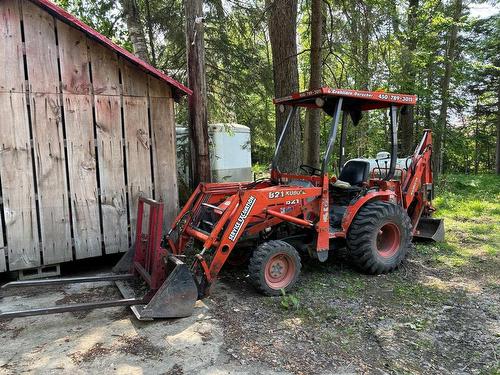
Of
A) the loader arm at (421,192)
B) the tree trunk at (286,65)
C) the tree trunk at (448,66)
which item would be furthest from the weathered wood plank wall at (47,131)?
the tree trunk at (448,66)

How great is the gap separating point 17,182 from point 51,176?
404 mm

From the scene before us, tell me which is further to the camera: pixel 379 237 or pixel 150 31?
pixel 150 31

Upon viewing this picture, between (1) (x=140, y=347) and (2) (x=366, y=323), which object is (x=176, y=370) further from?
(2) (x=366, y=323)

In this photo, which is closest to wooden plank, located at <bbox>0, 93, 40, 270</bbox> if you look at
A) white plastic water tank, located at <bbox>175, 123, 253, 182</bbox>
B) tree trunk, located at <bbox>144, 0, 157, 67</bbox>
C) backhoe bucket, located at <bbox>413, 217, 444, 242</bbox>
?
tree trunk, located at <bbox>144, 0, 157, 67</bbox>

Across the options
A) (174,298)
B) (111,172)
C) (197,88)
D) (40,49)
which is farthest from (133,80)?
(174,298)

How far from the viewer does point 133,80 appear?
5883mm

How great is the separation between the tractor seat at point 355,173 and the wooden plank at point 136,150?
295 cm

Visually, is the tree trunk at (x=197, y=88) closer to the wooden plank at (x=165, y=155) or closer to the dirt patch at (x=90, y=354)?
the wooden plank at (x=165, y=155)

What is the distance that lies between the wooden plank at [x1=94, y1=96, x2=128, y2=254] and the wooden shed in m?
0.01

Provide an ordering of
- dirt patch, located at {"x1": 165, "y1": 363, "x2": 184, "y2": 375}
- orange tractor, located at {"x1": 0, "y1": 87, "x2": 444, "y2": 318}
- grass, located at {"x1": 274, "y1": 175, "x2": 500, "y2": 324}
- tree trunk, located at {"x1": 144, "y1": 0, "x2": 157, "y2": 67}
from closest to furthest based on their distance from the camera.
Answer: dirt patch, located at {"x1": 165, "y1": 363, "x2": 184, "y2": 375} < orange tractor, located at {"x1": 0, "y1": 87, "x2": 444, "y2": 318} < grass, located at {"x1": 274, "y1": 175, "x2": 500, "y2": 324} < tree trunk, located at {"x1": 144, "y1": 0, "x2": 157, "y2": 67}

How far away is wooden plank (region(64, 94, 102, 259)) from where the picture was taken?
5.48 meters

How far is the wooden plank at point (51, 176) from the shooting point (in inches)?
207

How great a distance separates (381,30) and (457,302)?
21.9 ft

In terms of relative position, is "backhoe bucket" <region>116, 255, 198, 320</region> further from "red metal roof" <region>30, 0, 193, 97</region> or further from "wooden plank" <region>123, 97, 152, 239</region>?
"red metal roof" <region>30, 0, 193, 97</region>
